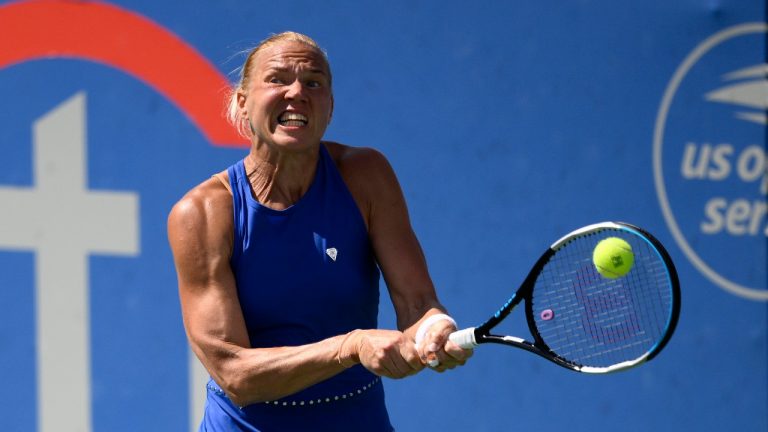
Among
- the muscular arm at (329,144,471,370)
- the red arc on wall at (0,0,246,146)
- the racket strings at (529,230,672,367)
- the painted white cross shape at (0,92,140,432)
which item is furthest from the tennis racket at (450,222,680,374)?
the painted white cross shape at (0,92,140,432)

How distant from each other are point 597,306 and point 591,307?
0.07 metres

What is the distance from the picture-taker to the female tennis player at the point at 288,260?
2.71 m

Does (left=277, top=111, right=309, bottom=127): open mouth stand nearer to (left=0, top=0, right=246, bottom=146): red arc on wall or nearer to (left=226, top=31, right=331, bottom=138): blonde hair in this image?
(left=226, top=31, right=331, bottom=138): blonde hair

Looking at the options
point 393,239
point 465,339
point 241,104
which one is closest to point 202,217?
point 241,104

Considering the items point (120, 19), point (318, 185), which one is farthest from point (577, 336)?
point (120, 19)

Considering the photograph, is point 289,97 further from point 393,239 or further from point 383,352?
point 383,352

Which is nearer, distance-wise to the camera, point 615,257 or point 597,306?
point 615,257

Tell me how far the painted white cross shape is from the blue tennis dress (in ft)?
3.80

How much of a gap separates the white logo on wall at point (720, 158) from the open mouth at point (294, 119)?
2.07m

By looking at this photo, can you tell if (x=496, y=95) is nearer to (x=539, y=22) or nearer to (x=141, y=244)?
(x=539, y=22)

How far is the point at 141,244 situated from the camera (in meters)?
3.90

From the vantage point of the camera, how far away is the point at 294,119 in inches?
109

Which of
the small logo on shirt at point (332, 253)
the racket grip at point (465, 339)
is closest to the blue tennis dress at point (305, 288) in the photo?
the small logo on shirt at point (332, 253)

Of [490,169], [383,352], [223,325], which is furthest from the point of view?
[490,169]
